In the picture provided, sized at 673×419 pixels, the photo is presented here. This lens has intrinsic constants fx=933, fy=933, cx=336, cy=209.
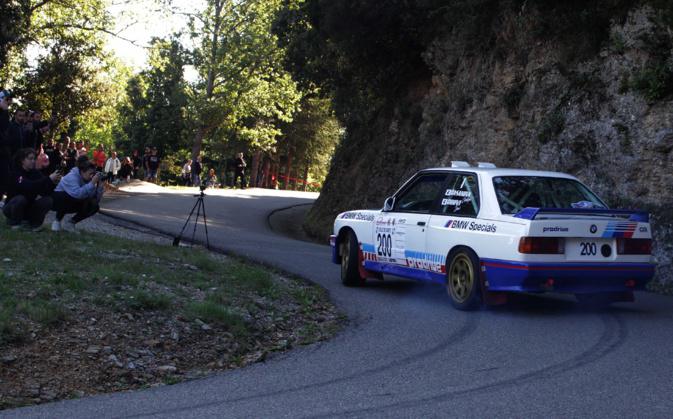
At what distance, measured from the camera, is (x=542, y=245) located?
9422 millimetres

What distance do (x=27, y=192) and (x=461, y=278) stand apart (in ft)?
23.7

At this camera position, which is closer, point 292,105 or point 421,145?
point 421,145

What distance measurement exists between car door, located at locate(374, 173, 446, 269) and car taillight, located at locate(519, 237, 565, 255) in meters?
1.75

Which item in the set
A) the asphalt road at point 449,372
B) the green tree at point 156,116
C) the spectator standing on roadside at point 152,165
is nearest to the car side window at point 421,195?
the asphalt road at point 449,372

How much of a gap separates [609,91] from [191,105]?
42876 mm

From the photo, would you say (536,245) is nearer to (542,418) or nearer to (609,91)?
(542,418)

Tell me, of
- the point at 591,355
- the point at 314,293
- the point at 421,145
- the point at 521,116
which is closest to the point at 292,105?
the point at 421,145

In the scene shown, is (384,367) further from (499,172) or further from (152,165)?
(152,165)

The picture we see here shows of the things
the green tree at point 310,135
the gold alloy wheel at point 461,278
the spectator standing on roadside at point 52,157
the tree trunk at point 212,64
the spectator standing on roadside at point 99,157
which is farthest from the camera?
the green tree at point 310,135

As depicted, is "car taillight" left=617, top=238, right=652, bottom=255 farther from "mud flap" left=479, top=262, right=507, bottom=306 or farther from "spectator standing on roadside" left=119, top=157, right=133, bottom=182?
"spectator standing on roadside" left=119, top=157, right=133, bottom=182

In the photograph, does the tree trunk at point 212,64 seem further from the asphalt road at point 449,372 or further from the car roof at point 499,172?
the asphalt road at point 449,372

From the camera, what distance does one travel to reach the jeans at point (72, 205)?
14.4 meters

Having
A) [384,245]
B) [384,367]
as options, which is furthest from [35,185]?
[384,367]

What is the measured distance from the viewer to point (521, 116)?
19969 mm
